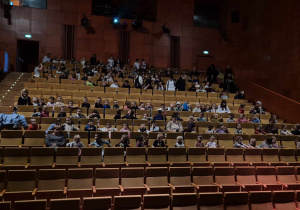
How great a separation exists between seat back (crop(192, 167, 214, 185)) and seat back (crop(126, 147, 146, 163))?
2.49 feet

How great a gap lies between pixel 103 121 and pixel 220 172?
87.3 inches

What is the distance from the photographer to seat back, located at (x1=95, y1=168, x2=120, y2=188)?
11.2 ft

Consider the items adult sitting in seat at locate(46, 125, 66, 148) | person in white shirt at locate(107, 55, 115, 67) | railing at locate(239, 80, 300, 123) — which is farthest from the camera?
person in white shirt at locate(107, 55, 115, 67)

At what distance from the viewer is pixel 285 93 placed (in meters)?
8.17

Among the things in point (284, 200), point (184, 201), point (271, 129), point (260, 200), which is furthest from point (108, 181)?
point (271, 129)

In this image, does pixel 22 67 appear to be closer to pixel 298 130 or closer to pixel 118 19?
pixel 118 19

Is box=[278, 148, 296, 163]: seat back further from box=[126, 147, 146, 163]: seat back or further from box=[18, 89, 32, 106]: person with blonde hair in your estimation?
box=[18, 89, 32, 106]: person with blonde hair

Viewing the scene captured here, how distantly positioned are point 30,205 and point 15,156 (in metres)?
1.39

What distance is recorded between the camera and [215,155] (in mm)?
4477

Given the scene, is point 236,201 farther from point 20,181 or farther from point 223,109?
point 223,109

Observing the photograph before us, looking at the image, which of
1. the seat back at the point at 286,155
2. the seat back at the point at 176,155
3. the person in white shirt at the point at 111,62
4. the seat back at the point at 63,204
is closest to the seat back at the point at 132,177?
the seat back at the point at 176,155

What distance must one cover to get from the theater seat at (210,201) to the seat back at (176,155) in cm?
117

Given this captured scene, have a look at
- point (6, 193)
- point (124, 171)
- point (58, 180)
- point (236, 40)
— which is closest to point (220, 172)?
point (124, 171)

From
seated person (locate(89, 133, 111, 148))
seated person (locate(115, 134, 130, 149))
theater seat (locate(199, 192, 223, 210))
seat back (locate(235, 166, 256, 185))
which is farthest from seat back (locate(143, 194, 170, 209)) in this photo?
seated person (locate(89, 133, 111, 148))
